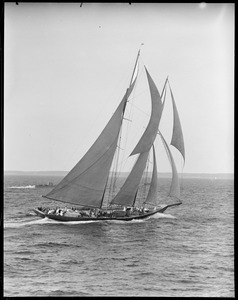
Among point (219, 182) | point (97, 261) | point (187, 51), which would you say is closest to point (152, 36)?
point (187, 51)

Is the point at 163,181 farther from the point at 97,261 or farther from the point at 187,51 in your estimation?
the point at 187,51

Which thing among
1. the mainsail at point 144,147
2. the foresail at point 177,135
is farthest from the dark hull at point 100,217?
the foresail at point 177,135

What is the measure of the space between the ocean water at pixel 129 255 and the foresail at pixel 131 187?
0.62ft

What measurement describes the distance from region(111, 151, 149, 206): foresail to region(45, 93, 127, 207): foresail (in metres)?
0.13

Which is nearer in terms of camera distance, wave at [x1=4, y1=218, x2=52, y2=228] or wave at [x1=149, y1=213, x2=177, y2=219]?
wave at [x1=4, y1=218, x2=52, y2=228]

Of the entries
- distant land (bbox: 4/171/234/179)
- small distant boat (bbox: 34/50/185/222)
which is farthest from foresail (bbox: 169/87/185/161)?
distant land (bbox: 4/171/234/179)

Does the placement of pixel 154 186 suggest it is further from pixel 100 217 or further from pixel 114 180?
pixel 100 217

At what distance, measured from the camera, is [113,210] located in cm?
249

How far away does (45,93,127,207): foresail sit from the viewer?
2377mm

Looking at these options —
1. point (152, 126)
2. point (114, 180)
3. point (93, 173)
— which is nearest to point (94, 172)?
point (93, 173)

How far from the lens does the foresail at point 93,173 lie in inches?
93.6

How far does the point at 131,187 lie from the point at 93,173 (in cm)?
28

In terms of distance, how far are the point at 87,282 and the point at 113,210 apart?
18.8 inches

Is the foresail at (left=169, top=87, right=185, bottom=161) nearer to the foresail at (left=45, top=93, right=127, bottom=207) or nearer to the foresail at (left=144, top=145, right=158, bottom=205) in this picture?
the foresail at (left=144, top=145, right=158, bottom=205)
